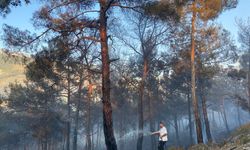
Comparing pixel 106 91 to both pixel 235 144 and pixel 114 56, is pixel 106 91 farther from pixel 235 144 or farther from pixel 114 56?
pixel 114 56

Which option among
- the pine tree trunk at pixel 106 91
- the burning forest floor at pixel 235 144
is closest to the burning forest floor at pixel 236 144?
the burning forest floor at pixel 235 144

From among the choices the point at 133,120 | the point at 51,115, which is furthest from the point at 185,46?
the point at 133,120

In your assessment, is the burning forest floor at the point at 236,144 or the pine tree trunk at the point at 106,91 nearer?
the burning forest floor at the point at 236,144

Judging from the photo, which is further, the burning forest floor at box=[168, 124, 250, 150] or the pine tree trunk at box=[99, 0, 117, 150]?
the pine tree trunk at box=[99, 0, 117, 150]

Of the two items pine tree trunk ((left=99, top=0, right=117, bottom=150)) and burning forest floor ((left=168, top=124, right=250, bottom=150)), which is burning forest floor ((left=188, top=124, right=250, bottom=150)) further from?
pine tree trunk ((left=99, top=0, right=117, bottom=150))

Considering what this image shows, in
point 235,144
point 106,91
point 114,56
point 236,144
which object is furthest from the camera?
point 114,56

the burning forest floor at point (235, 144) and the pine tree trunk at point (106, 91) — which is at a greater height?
the pine tree trunk at point (106, 91)

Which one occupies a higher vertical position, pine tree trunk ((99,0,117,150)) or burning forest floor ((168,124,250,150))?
pine tree trunk ((99,0,117,150))

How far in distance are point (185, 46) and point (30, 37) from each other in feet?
42.5

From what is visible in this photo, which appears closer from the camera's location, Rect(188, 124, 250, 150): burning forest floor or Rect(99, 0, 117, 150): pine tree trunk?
Rect(188, 124, 250, 150): burning forest floor

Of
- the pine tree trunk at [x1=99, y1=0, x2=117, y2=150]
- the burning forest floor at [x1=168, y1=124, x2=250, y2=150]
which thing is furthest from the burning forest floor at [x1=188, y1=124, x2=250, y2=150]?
the pine tree trunk at [x1=99, y1=0, x2=117, y2=150]

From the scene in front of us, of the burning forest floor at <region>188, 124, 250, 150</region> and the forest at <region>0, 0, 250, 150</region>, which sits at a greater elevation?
the forest at <region>0, 0, 250, 150</region>

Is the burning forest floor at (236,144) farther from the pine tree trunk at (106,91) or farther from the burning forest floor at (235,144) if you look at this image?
the pine tree trunk at (106,91)

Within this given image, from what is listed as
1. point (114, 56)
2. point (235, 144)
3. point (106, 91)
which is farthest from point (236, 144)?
point (114, 56)
